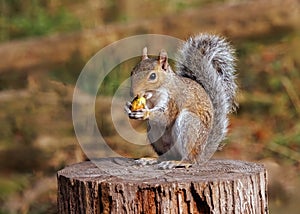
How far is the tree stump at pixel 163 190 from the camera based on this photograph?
223 cm

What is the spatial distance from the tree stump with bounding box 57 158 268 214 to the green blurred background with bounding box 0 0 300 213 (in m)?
1.75

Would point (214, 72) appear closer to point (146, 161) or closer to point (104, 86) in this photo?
point (146, 161)

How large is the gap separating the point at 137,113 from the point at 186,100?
203 mm

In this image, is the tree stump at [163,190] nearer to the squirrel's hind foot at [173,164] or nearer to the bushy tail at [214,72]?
the squirrel's hind foot at [173,164]

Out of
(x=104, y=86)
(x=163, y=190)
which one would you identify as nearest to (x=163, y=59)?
(x=163, y=190)

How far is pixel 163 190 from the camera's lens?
2.21m

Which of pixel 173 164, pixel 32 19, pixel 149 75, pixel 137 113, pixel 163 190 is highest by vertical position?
pixel 32 19

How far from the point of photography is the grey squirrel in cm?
243

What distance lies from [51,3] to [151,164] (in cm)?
449

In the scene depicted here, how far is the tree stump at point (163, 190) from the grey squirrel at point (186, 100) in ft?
0.37

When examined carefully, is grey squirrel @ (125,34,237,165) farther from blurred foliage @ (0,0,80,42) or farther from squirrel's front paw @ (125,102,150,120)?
blurred foliage @ (0,0,80,42)

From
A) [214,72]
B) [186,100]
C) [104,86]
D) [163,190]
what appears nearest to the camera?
[163,190]

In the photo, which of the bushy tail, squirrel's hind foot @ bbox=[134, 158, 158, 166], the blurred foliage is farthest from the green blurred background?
squirrel's hind foot @ bbox=[134, 158, 158, 166]

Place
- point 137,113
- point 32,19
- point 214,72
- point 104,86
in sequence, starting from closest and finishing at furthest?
point 137,113
point 214,72
point 104,86
point 32,19
